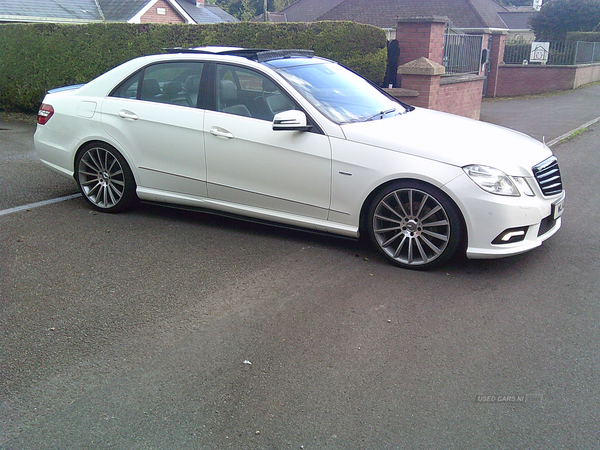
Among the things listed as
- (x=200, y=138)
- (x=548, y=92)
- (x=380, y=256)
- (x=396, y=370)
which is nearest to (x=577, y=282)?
(x=380, y=256)

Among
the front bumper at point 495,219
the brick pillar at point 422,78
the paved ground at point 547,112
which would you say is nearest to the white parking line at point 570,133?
the paved ground at point 547,112

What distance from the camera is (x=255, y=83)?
5738 millimetres

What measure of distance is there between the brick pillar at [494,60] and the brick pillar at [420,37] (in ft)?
43.3

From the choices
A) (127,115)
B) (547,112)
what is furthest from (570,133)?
(127,115)

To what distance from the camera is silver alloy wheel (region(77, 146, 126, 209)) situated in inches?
255

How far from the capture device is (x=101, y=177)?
21.7ft

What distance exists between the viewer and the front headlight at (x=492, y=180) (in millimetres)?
4855

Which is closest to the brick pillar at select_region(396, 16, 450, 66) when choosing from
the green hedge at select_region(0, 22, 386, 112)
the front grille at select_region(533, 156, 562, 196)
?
the green hedge at select_region(0, 22, 386, 112)

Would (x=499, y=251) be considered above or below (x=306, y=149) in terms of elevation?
below

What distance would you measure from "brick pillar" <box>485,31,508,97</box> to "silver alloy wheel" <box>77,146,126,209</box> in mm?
20621

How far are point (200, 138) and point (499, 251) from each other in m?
2.94

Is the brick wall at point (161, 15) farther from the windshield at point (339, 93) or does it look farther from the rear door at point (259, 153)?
the rear door at point (259, 153)

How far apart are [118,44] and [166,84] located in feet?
28.0

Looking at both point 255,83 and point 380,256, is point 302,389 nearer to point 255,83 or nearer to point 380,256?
point 380,256
